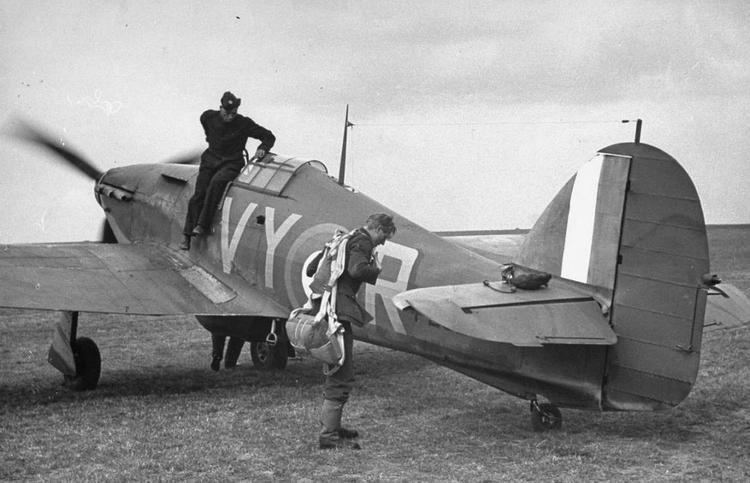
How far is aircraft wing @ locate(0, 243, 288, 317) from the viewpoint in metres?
7.54

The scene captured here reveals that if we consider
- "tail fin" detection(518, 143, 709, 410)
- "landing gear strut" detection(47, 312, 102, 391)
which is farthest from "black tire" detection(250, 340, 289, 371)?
"tail fin" detection(518, 143, 709, 410)

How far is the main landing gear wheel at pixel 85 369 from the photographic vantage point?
8.02m

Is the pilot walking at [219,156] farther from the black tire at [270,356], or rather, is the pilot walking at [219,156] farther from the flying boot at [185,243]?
the black tire at [270,356]

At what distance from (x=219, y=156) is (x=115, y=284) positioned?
68.4 inches

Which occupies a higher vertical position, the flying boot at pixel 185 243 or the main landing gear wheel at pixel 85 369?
the flying boot at pixel 185 243

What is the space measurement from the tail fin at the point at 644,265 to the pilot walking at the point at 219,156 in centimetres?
409

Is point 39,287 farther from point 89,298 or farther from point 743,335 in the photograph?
point 743,335

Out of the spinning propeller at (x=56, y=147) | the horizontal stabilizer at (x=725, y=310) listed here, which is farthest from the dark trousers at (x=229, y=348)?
the horizontal stabilizer at (x=725, y=310)

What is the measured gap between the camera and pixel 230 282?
28.0ft

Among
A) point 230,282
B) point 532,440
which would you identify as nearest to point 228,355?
point 230,282

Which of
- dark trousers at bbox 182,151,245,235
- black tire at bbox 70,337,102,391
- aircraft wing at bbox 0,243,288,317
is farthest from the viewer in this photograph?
dark trousers at bbox 182,151,245,235

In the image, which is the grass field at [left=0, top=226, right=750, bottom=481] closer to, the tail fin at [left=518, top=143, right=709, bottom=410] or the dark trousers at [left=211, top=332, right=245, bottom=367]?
the dark trousers at [left=211, top=332, right=245, bottom=367]

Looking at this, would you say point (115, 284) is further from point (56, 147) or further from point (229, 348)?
point (56, 147)

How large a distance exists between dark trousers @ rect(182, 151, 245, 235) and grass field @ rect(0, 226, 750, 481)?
158cm
